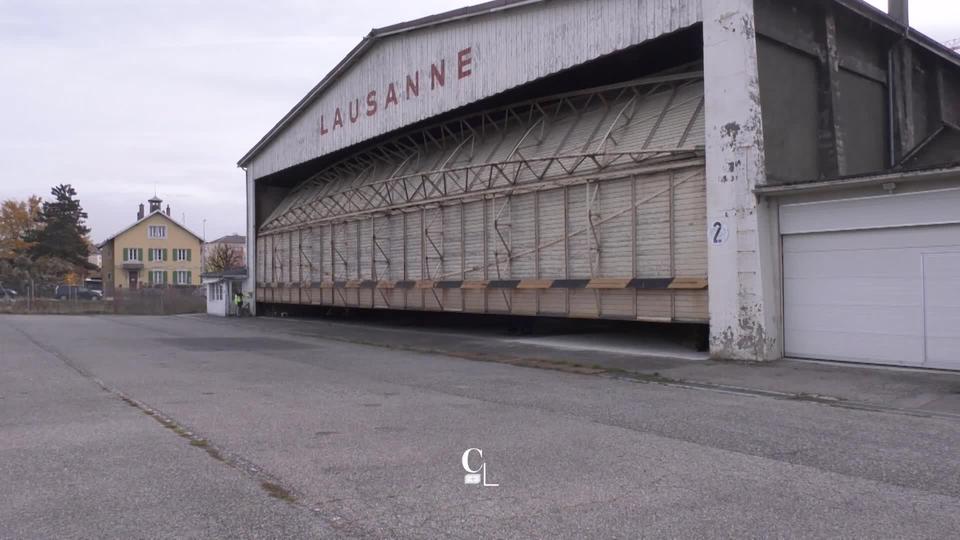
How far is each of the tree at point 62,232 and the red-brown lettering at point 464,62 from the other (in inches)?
2432

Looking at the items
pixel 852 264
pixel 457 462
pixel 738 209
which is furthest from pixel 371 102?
pixel 457 462

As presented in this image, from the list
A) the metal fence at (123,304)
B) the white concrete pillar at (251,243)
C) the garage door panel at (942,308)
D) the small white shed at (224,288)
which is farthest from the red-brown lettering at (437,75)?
the metal fence at (123,304)

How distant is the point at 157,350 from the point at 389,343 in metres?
6.00

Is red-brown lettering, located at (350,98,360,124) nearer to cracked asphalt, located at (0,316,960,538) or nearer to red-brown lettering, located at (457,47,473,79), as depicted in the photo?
red-brown lettering, located at (457,47,473,79)

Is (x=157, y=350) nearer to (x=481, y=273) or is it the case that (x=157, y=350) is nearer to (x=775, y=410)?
(x=481, y=273)

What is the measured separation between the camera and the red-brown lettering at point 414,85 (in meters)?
24.9

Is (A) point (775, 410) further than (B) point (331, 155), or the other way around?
(B) point (331, 155)

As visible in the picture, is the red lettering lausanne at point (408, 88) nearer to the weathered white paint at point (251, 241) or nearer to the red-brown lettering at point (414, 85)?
the red-brown lettering at point (414, 85)

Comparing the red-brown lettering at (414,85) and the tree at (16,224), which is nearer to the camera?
the red-brown lettering at (414,85)

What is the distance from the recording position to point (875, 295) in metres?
13.6

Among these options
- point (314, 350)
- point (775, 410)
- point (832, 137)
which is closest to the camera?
point (775, 410)

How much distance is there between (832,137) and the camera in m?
16.7

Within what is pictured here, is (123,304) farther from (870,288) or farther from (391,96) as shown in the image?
(870,288)

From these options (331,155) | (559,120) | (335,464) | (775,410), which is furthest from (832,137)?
(331,155)
